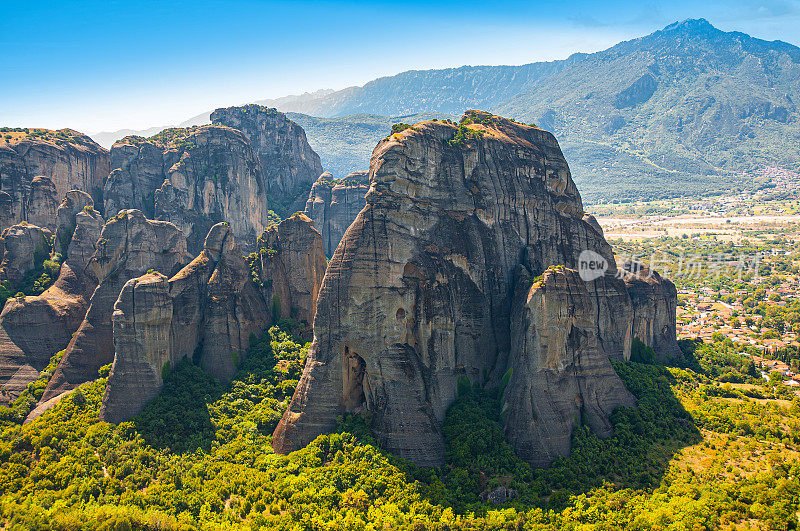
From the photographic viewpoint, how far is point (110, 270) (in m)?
50.0

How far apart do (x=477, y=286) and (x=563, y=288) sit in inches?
285

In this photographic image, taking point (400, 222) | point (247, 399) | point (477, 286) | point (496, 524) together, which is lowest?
point (496, 524)

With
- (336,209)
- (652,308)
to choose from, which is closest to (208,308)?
(652,308)

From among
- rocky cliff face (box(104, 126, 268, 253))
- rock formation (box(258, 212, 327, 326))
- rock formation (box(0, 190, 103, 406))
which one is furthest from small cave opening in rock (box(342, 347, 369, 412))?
rocky cliff face (box(104, 126, 268, 253))

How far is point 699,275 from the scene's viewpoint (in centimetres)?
11544

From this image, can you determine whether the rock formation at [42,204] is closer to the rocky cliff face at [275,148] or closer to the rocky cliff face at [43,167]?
the rocky cliff face at [43,167]

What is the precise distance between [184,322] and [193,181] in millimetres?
41494

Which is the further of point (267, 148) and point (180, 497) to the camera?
point (267, 148)

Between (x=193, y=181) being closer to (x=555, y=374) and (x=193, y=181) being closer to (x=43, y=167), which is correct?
(x=43, y=167)

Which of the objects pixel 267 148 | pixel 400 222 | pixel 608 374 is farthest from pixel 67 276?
pixel 267 148

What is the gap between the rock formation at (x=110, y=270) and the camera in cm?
4391

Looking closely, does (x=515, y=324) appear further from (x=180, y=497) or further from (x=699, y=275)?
(x=699, y=275)

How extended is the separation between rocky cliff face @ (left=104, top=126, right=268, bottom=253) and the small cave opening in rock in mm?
47047

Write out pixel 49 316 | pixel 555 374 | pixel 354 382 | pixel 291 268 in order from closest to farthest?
pixel 555 374 < pixel 354 382 < pixel 49 316 < pixel 291 268
